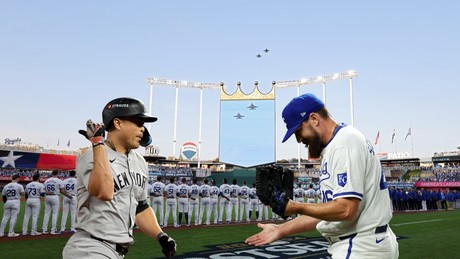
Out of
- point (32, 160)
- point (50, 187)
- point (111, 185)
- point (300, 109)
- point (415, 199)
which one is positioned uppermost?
point (32, 160)

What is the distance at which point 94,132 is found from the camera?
2.56 metres

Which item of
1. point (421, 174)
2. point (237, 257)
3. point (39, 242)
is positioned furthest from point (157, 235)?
point (421, 174)

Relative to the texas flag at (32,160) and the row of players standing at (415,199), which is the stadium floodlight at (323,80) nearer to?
the row of players standing at (415,199)

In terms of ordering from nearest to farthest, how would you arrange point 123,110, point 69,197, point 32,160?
point 123,110
point 69,197
point 32,160

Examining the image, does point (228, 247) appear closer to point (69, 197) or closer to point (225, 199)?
point (69, 197)

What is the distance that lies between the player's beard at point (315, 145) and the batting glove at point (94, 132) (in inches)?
59.0

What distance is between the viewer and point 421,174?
54.0 meters

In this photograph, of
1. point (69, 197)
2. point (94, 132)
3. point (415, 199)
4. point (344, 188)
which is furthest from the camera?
point (415, 199)

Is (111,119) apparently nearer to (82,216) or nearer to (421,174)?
(82,216)

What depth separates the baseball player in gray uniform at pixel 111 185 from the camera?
8.10ft

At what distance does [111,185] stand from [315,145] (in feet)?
4.86

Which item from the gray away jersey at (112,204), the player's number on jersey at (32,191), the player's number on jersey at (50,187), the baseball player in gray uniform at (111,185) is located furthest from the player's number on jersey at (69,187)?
the gray away jersey at (112,204)

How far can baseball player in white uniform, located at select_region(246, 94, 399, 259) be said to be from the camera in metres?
2.05

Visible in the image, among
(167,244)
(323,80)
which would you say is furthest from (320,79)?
(167,244)
